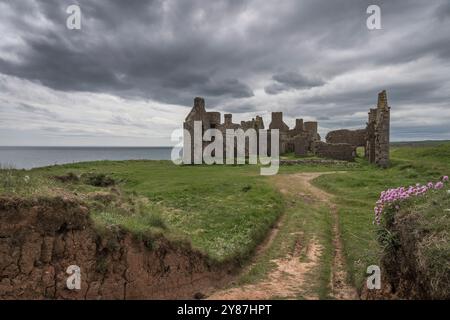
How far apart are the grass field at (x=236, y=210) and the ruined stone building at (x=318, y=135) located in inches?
319

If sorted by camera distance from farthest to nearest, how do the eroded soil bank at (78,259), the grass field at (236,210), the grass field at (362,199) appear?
1. the grass field at (362,199)
2. the grass field at (236,210)
3. the eroded soil bank at (78,259)

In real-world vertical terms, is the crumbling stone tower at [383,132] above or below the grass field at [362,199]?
above

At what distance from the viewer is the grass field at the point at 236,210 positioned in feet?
35.2

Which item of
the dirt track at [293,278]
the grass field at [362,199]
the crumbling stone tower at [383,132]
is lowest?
the dirt track at [293,278]

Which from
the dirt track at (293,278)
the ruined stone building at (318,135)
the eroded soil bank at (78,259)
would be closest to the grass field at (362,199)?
the dirt track at (293,278)

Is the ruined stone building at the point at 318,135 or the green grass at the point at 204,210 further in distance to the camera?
the ruined stone building at the point at 318,135

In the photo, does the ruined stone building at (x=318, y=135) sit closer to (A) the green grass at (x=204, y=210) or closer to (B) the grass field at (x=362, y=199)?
(B) the grass field at (x=362, y=199)

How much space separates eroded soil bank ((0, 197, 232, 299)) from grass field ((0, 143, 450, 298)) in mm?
555

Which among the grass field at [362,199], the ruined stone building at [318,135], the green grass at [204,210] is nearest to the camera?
the grass field at [362,199]

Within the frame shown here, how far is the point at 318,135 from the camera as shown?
6719cm

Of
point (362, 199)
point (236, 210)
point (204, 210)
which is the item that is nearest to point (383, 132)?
point (362, 199)

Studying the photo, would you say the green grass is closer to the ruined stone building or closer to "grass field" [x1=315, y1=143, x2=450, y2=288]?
"grass field" [x1=315, y1=143, x2=450, y2=288]
